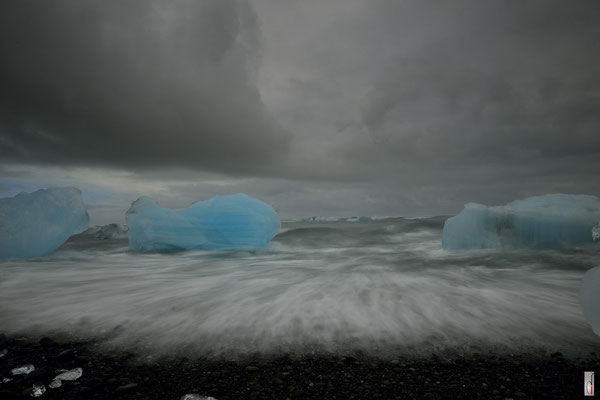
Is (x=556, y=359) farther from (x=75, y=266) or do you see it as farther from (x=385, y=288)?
(x=75, y=266)

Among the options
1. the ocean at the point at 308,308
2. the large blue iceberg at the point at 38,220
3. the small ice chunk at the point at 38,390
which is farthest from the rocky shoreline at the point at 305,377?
the large blue iceberg at the point at 38,220

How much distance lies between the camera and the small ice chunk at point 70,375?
Answer: 5.67 ft

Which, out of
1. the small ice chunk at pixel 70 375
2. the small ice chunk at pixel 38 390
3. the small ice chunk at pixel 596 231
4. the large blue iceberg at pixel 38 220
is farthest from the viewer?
the large blue iceberg at pixel 38 220

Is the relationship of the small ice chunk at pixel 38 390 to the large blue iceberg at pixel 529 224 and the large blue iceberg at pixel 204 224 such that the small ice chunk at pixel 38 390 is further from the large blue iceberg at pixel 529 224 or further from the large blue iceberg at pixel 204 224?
the large blue iceberg at pixel 529 224

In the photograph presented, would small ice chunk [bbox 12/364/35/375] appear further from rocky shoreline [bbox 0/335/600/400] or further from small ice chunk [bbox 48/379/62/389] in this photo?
small ice chunk [bbox 48/379/62/389]

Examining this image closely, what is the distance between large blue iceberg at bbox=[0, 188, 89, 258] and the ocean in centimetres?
152

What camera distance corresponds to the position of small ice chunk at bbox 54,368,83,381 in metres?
1.73

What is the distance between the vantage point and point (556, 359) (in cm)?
197

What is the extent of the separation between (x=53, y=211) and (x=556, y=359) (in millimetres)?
9869

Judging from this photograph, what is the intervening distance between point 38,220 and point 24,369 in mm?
7255

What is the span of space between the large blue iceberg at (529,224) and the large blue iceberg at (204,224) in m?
6.01

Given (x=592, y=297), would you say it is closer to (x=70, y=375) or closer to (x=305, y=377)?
(x=305, y=377)

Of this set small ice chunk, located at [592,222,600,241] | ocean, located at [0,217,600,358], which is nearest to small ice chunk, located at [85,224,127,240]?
ocean, located at [0,217,600,358]

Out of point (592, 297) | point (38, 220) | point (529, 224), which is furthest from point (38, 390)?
point (529, 224)
